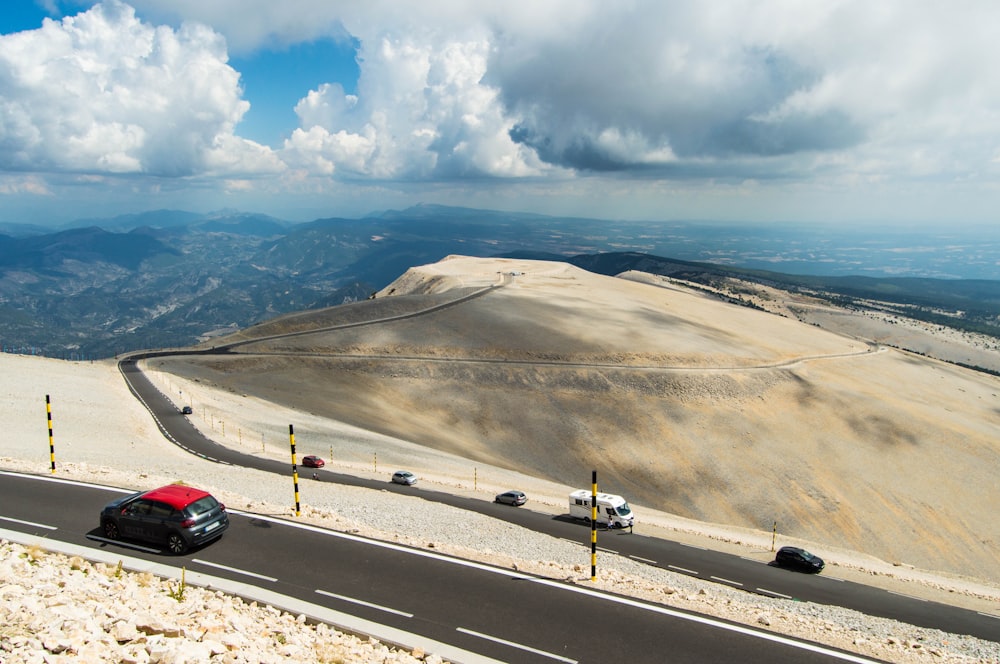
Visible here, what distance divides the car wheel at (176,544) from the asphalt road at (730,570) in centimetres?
1783

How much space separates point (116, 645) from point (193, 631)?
4.52 feet

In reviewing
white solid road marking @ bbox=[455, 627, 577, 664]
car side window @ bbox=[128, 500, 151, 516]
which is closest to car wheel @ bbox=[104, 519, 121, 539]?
car side window @ bbox=[128, 500, 151, 516]

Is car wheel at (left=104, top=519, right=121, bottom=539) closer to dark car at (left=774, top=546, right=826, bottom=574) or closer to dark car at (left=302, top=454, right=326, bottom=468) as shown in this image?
dark car at (left=302, top=454, right=326, bottom=468)

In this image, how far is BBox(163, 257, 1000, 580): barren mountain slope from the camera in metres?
60.0

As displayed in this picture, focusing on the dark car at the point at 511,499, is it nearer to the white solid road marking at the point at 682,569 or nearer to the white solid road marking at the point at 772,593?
the white solid road marking at the point at 682,569

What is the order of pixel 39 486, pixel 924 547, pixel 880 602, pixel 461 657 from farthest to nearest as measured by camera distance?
pixel 924 547 < pixel 880 602 < pixel 39 486 < pixel 461 657

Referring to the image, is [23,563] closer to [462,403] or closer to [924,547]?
[462,403]

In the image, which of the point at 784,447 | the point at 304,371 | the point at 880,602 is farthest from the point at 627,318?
the point at 880,602

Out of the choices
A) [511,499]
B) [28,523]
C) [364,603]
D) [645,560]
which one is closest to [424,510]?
[645,560]

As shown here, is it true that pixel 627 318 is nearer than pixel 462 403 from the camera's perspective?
No

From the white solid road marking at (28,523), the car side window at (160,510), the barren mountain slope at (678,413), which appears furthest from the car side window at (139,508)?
the barren mountain slope at (678,413)

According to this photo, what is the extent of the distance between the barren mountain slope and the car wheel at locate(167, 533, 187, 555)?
41032mm

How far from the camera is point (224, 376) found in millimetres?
71750

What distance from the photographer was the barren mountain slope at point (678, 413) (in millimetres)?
60031
